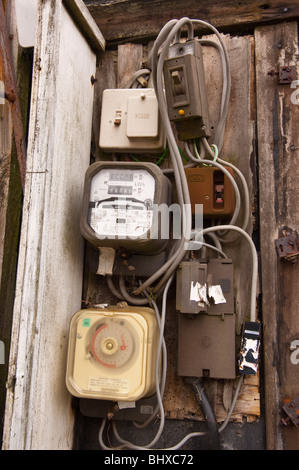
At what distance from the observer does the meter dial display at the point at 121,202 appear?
47.3 inches

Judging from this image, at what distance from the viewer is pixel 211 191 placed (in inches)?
53.2

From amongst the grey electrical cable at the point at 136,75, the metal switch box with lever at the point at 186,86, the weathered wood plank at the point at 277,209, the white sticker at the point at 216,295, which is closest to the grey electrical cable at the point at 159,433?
the white sticker at the point at 216,295

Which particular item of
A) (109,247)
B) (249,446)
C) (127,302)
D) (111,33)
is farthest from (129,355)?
(111,33)

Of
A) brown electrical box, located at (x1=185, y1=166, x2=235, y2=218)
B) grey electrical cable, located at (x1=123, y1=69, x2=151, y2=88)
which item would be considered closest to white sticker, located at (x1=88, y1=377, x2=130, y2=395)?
brown electrical box, located at (x1=185, y1=166, x2=235, y2=218)

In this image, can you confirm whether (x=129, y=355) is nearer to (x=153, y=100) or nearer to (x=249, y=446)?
(x=249, y=446)

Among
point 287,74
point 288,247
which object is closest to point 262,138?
point 287,74

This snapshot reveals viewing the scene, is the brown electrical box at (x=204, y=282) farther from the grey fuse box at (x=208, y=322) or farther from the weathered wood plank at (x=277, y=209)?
the weathered wood plank at (x=277, y=209)

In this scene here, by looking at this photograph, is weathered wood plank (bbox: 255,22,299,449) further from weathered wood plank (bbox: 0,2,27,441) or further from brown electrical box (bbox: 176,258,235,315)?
weathered wood plank (bbox: 0,2,27,441)

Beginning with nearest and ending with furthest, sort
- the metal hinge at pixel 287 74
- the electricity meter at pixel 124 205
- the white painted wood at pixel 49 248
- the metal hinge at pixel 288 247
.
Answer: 1. the white painted wood at pixel 49 248
2. the electricity meter at pixel 124 205
3. the metal hinge at pixel 288 247
4. the metal hinge at pixel 287 74

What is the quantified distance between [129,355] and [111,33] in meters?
1.26

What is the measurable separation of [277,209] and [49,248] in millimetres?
772

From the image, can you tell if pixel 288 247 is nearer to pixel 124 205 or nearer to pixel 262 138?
pixel 262 138

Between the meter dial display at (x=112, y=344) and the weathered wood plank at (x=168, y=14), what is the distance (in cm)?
113

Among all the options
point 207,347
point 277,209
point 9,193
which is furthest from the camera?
point 9,193
